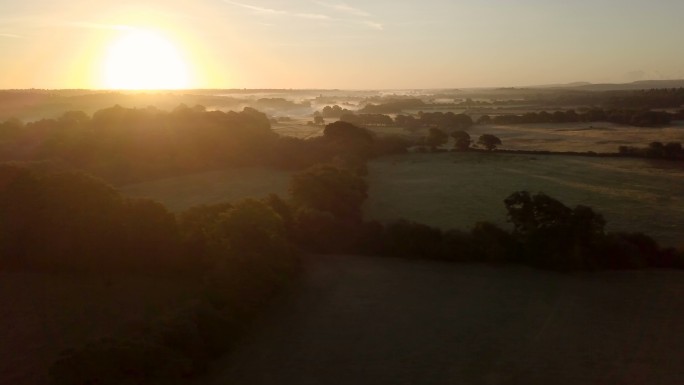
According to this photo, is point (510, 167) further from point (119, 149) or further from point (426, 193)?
point (119, 149)

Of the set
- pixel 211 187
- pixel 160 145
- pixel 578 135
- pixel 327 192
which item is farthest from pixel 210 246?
pixel 578 135

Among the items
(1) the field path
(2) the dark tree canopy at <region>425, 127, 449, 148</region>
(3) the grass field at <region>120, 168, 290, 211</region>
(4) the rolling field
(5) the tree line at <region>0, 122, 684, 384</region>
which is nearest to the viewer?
(5) the tree line at <region>0, 122, 684, 384</region>

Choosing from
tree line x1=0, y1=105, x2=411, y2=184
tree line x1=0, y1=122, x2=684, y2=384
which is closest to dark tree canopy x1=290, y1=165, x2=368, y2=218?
tree line x1=0, y1=122, x2=684, y2=384

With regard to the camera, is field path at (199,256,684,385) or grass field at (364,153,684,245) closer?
field path at (199,256,684,385)

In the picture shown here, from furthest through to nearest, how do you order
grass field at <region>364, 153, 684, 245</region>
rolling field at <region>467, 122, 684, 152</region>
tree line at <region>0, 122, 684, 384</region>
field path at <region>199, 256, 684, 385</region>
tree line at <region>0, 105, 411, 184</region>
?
rolling field at <region>467, 122, 684, 152</region>, tree line at <region>0, 105, 411, 184</region>, grass field at <region>364, 153, 684, 245</region>, field path at <region>199, 256, 684, 385</region>, tree line at <region>0, 122, 684, 384</region>

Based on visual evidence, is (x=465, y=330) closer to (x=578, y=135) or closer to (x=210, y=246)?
(x=210, y=246)

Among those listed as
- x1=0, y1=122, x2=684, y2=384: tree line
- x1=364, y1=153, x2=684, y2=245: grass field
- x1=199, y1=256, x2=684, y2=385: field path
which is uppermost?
x1=0, y1=122, x2=684, y2=384: tree line

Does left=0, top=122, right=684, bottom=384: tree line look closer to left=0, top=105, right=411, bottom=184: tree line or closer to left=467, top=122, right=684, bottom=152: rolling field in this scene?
left=0, top=105, right=411, bottom=184: tree line
